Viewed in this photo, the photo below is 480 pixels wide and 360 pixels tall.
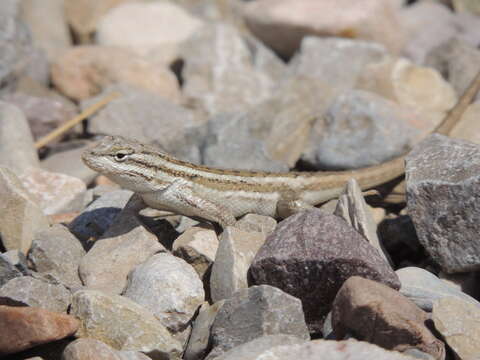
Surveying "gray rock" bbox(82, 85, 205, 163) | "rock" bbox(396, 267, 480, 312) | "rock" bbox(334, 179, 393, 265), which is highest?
"rock" bbox(334, 179, 393, 265)

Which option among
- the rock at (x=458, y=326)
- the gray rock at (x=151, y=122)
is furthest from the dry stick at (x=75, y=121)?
the rock at (x=458, y=326)

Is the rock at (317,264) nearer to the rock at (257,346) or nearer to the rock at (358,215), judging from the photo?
the rock at (358,215)

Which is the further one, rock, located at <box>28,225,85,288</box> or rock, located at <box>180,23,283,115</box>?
rock, located at <box>180,23,283,115</box>

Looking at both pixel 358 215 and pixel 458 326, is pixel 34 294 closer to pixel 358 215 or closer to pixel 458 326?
pixel 358 215

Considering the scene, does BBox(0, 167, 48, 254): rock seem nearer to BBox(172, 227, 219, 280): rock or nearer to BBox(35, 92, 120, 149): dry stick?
BBox(172, 227, 219, 280): rock

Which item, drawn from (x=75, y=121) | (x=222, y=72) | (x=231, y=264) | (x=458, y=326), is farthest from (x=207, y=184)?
(x=222, y=72)

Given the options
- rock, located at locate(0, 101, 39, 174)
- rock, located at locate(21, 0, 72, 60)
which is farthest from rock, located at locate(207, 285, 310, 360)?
rock, located at locate(21, 0, 72, 60)
